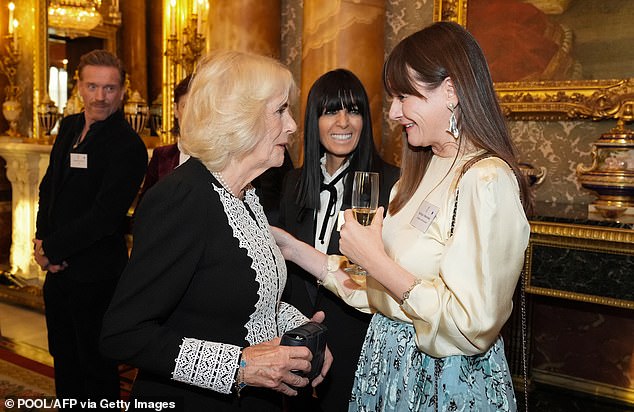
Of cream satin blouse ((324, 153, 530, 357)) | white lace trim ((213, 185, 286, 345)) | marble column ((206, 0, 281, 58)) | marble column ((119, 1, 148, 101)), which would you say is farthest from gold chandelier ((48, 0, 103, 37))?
cream satin blouse ((324, 153, 530, 357))

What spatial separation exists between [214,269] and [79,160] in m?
1.94

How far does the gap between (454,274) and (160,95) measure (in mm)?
5200

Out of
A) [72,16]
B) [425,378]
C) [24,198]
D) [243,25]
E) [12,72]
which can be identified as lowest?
[24,198]

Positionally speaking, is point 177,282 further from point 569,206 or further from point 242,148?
point 569,206

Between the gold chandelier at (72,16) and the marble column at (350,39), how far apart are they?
11.9ft

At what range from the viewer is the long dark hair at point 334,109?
9.34 feet

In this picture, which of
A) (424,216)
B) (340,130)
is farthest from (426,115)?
(340,130)

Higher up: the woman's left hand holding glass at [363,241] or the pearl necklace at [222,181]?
the pearl necklace at [222,181]

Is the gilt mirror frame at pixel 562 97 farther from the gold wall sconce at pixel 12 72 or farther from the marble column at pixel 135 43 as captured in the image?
the gold wall sconce at pixel 12 72

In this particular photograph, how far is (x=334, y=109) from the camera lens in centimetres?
285

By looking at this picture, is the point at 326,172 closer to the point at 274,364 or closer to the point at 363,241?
the point at 363,241

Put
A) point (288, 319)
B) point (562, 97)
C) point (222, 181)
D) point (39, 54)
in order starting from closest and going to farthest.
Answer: point (222, 181), point (288, 319), point (562, 97), point (39, 54)

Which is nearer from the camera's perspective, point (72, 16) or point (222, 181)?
point (222, 181)

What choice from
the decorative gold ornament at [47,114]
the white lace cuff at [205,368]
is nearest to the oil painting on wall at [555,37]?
the white lace cuff at [205,368]
